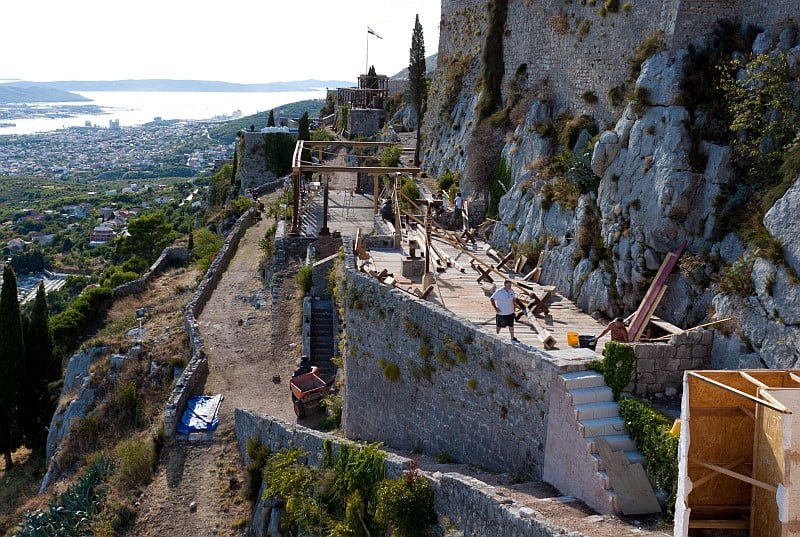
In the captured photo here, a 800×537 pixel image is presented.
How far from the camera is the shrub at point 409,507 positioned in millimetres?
10195

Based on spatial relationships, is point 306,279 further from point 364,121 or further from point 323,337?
point 364,121

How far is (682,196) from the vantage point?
12.1 m

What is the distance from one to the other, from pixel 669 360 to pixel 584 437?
179 cm

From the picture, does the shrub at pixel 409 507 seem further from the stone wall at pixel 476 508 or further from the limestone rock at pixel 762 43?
the limestone rock at pixel 762 43

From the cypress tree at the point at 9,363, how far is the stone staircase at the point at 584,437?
19.0 metres

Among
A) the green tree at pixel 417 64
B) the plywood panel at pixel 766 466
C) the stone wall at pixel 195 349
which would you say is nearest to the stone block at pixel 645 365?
the plywood panel at pixel 766 466

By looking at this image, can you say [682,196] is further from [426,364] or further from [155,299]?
[155,299]

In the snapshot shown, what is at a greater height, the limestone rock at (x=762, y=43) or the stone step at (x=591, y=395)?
the limestone rock at (x=762, y=43)

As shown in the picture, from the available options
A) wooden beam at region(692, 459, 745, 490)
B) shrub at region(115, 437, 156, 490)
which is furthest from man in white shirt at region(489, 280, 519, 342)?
shrub at region(115, 437, 156, 490)

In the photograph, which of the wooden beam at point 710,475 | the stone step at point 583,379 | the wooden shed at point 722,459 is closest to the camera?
the wooden shed at point 722,459

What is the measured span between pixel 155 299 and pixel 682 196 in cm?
2193

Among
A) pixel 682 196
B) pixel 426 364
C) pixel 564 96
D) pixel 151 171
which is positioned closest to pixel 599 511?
pixel 426 364

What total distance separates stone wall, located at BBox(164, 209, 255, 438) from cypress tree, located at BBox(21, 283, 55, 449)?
16.4 ft

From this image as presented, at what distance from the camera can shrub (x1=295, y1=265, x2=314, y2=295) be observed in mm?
22984
